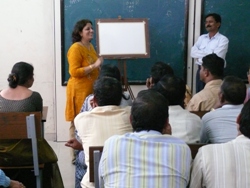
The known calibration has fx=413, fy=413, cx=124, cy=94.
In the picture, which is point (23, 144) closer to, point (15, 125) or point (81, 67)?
point (15, 125)

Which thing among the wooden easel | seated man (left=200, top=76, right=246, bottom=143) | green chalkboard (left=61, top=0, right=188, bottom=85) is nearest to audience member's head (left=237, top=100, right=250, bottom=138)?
seated man (left=200, top=76, right=246, bottom=143)

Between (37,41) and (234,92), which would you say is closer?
(234,92)

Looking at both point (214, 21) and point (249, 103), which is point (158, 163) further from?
point (214, 21)

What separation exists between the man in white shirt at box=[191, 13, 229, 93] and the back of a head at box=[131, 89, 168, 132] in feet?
10.4

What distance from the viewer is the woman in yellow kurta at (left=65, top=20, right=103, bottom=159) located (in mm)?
4242

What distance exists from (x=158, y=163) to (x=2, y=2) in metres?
3.76

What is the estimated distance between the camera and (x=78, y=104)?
14.3 feet

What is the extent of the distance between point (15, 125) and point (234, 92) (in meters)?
1.50

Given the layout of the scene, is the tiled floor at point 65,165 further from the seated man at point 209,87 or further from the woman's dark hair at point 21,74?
the seated man at point 209,87

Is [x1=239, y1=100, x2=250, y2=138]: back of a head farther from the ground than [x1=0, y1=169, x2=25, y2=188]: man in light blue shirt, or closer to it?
farther from the ground

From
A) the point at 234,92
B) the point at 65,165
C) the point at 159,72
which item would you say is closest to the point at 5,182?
the point at 234,92

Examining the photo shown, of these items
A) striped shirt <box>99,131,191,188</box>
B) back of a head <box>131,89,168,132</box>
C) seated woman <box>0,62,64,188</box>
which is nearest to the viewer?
striped shirt <box>99,131,191,188</box>

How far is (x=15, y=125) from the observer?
2.89 meters

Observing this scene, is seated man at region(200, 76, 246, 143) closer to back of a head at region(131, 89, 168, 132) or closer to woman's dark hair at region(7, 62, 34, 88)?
back of a head at region(131, 89, 168, 132)
